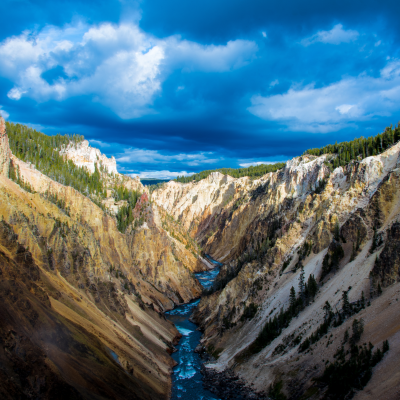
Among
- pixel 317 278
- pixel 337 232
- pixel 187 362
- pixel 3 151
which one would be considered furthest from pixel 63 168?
pixel 317 278

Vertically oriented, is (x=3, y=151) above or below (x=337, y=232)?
above

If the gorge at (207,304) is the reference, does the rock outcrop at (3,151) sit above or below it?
above

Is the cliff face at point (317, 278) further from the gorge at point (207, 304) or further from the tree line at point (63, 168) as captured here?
the tree line at point (63, 168)

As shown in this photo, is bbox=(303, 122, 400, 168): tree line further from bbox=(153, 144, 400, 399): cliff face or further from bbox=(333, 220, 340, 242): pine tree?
bbox=(333, 220, 340, 242): pine tree

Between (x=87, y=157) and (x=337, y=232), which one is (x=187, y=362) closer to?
(x=337, y=232)

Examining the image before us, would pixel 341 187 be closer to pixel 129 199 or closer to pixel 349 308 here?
pixel 349 308

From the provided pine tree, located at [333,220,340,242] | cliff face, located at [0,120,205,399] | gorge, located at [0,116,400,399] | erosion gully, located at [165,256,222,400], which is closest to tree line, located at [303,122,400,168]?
gorge, located at [0,116,400,399]

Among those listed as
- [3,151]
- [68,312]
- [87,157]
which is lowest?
[68,312]

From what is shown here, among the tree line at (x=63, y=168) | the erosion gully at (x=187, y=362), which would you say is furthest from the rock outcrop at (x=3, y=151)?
the erosion gully at (x=187, y=362)
